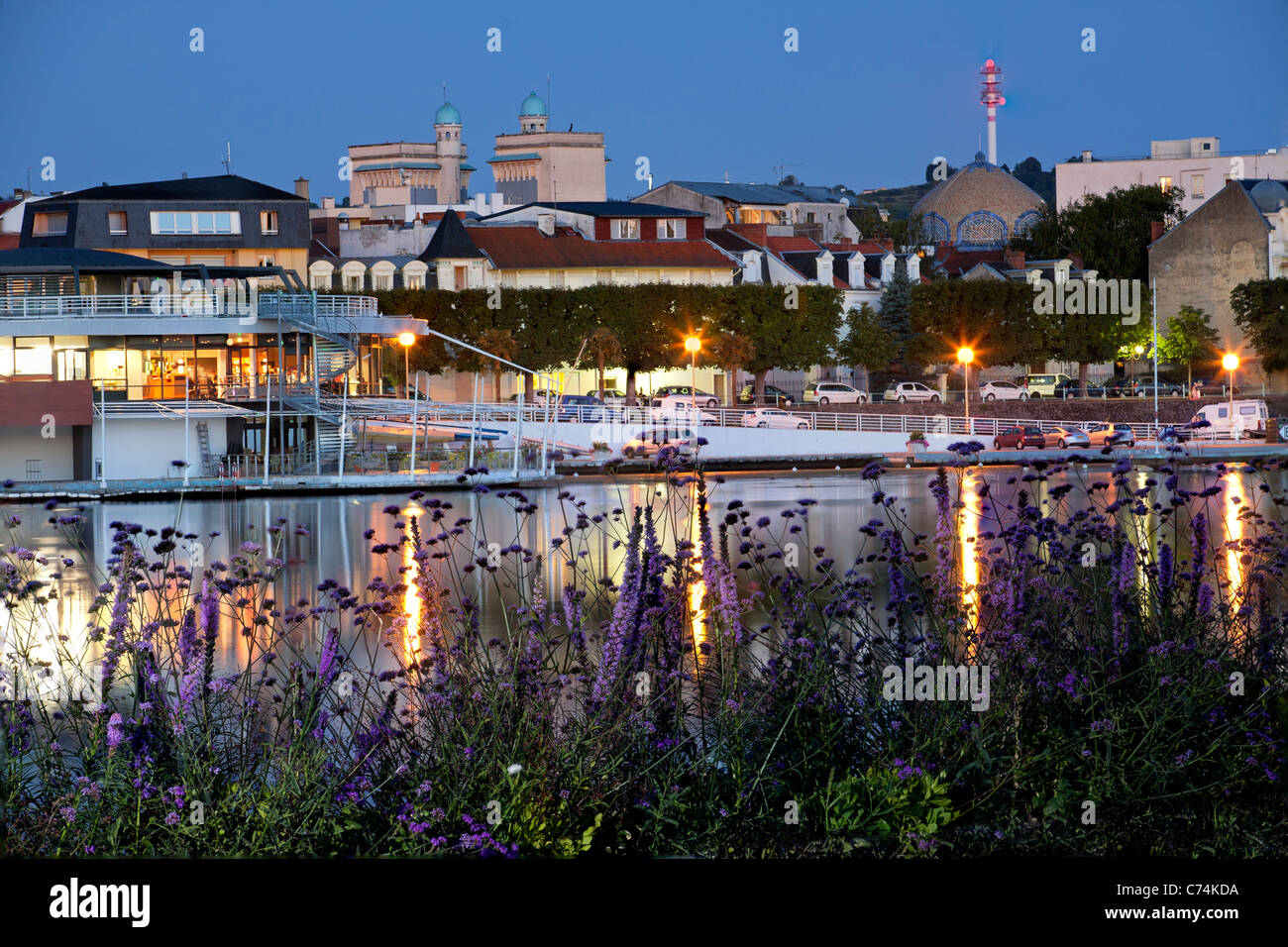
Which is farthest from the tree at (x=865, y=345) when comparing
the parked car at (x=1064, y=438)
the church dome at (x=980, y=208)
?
the church dome at (x=980, y=208)

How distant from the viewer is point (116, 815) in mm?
5688

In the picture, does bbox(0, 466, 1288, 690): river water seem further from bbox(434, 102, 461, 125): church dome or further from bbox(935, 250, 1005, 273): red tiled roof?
bbox(434, 102, 461, 125): church dome

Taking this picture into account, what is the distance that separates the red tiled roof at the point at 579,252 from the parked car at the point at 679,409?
10.4 m

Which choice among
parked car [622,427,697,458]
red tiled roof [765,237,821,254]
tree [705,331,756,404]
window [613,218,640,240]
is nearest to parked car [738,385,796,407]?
tree [705,331,756,404]

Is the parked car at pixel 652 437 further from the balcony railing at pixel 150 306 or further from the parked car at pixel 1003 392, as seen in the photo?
the parked car at pixel 1003 392

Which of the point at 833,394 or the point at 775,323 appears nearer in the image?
the point at 833,394

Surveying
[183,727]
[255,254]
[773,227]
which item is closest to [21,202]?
[255,254]

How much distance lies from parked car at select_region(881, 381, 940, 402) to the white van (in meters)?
12.6

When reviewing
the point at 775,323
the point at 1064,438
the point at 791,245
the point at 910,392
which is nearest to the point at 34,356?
the point at 1064,438

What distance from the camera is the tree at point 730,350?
2331 inches

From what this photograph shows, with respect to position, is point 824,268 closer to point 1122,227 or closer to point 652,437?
point 1122,227

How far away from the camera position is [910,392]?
59406mm

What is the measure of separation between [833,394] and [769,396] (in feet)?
11.0
